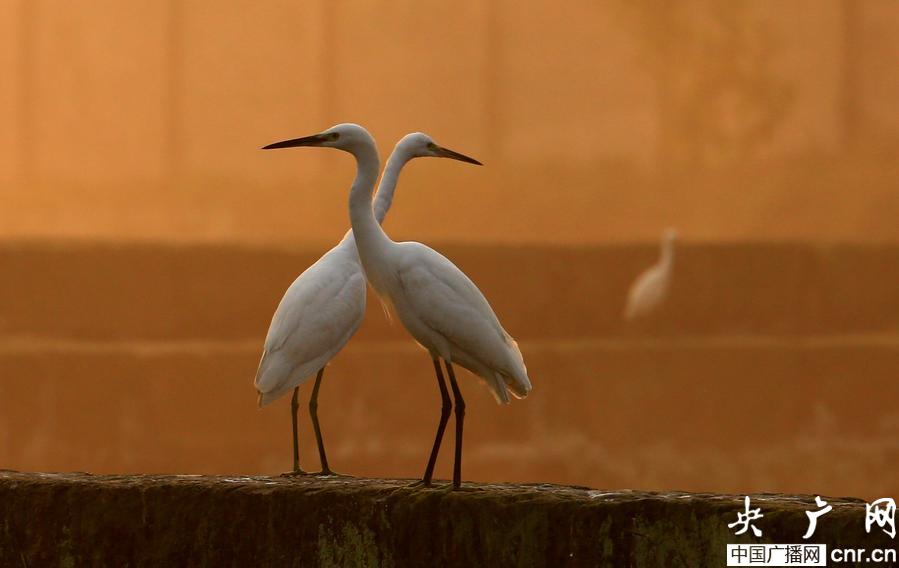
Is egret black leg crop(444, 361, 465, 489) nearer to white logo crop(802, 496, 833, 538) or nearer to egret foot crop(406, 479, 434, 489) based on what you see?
egret foot crop(406, 479, 434, 489)

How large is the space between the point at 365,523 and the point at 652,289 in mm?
13347

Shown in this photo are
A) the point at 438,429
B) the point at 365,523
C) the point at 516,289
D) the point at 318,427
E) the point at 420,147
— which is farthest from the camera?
the point at 516,289

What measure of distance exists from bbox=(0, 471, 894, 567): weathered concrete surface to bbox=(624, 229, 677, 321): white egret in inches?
509

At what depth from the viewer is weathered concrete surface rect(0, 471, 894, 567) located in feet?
13.5

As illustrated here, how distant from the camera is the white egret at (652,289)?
690 inches

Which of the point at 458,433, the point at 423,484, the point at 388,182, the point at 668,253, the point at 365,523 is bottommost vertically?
the point at 365,523

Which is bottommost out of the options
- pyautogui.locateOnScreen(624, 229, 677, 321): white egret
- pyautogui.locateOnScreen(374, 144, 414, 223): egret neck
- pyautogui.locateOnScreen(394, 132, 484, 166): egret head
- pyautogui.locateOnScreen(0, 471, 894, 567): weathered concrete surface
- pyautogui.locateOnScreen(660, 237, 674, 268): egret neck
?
pyautogui.locateOnScreen(0, 471, 894, 567): weathered concrete surface

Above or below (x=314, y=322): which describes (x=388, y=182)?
above

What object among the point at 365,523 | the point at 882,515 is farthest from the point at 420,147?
the point at 882,515

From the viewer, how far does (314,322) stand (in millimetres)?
5301

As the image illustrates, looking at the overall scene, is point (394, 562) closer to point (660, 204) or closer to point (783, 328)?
point (783, 328)

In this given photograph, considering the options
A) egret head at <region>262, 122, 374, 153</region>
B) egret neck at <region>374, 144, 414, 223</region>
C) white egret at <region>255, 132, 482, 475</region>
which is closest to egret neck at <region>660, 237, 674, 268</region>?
egret neck at <region>374, 144, 414, 223</region>

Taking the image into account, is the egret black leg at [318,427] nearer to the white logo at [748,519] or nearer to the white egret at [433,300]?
the white egret at [433,300]

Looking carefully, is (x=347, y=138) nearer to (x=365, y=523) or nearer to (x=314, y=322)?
(x=314, y=322)
